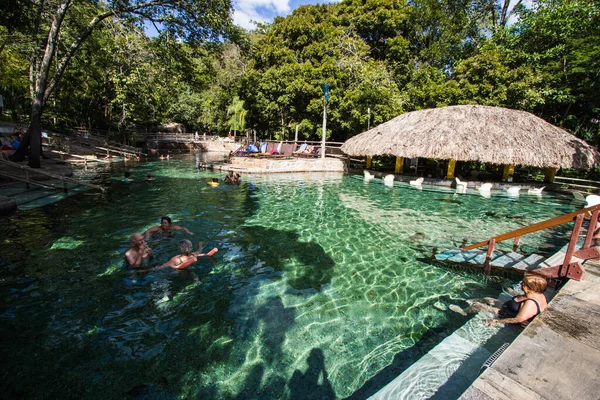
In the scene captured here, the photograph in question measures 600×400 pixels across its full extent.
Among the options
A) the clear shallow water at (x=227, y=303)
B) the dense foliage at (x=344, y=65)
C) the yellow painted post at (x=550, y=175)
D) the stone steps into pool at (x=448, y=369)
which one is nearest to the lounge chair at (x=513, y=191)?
the yellow painted post at (x=550, y=175)

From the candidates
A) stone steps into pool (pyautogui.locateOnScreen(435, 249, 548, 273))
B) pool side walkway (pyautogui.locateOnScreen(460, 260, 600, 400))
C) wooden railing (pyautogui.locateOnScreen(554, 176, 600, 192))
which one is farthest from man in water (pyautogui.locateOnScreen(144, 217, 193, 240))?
wooden railing (pyautogui.locateOnScreen(554, 176, 600, 192))

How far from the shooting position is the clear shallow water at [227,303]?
3.08 meters

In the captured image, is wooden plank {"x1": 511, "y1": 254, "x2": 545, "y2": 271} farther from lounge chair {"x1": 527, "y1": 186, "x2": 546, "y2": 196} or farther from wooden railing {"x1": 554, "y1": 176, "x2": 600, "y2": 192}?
wooden railing {"x1": 554, "y1": 176, "x2": 600, "y2": 192}

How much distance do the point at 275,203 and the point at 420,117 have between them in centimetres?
1037

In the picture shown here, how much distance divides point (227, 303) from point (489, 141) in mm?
14163

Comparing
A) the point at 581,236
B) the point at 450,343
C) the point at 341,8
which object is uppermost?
the point at 341,8

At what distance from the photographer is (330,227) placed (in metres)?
8.13

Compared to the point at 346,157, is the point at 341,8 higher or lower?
higher

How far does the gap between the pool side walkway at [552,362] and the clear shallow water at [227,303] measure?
1244 millimetres

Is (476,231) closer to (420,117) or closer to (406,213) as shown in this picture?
(406,213)

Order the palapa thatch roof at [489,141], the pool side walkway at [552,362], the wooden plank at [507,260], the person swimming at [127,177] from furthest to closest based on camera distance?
the palapa thatch roof at [489,141] < the person swimming at [127,177] < the wooden plank at [507,260] < the pool side walkway at [552,362]

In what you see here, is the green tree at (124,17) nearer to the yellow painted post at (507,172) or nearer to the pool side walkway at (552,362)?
the pool side walkway at (552,362)

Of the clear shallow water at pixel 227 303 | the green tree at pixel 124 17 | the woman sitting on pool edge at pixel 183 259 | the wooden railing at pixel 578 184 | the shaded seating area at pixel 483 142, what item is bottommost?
the clear shallow water at pixel 227 303

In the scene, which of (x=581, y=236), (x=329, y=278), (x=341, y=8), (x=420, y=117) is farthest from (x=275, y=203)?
(x=341, y=8)
